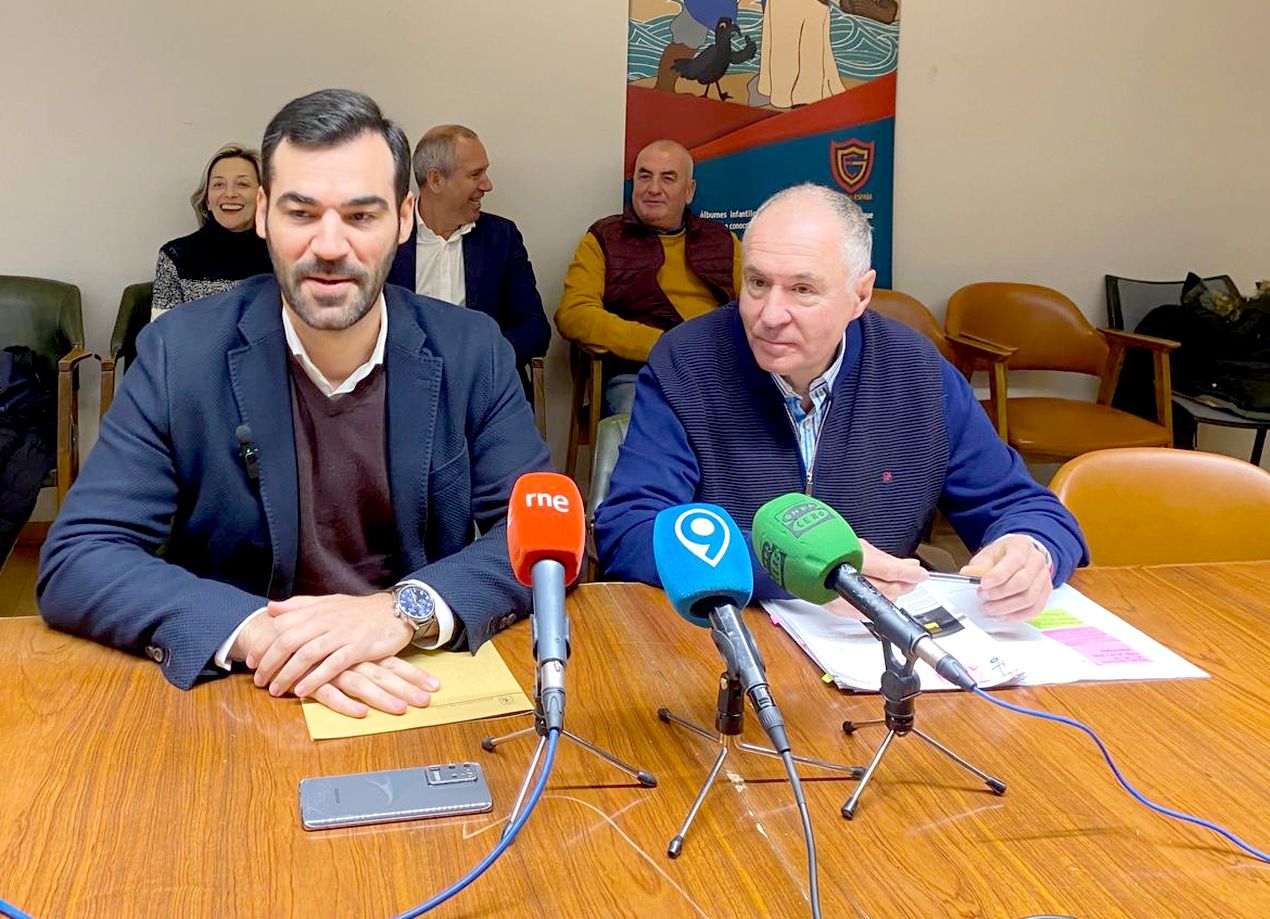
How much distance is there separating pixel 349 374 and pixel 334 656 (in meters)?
0.57

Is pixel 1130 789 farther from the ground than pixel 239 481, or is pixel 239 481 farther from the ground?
pixel 239 481

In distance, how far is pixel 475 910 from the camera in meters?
0.86

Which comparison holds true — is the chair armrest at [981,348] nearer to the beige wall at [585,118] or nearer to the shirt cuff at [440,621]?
the beige wall at [585,118]

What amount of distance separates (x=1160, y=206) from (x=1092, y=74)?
2.07ft

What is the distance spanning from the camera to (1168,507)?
1949 mm

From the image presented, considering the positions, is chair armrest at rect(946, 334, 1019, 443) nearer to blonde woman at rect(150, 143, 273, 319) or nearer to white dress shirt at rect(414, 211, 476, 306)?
white dress shirt at rect(414, 211, 476, 306)

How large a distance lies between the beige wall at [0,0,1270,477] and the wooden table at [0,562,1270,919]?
2.94 meters

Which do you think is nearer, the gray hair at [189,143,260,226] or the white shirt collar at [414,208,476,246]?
the gray hair at [189,143,260,226]

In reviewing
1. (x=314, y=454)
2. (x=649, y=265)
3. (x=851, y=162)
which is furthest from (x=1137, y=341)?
(x=314, y=454)

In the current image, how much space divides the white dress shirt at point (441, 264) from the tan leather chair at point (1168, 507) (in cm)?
244

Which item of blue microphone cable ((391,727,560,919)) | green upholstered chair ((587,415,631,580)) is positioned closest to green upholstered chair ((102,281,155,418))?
green upholstered chair ((587,415,631,580))

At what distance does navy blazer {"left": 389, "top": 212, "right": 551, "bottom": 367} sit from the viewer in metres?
3.84

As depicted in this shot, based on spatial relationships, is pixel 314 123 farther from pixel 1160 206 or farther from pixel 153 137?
pixel 1160 206

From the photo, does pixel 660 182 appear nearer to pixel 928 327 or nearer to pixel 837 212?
pixel 928 327
